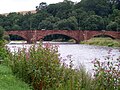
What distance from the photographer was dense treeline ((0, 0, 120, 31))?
438 feet

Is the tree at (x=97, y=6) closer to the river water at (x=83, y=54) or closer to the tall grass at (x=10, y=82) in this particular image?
the river water at (x=83, y=54)

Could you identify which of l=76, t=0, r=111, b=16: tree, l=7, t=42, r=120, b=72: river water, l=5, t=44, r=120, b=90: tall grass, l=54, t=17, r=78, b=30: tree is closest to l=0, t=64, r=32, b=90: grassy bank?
l=5, t=44, r=120, b=90: tall grass

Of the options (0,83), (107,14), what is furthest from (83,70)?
(107,14)

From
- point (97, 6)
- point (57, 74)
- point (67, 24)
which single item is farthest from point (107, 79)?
point (97, 6)

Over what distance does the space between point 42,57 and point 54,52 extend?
71 centimetres

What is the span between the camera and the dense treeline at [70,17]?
438 ft

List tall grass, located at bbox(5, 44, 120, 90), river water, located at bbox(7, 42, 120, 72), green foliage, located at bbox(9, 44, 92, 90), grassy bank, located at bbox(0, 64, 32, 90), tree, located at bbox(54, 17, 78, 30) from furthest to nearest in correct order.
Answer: tree, located at bbox(54, 17, 78, 30)
river water, located at bbox(7, 42, 120, 72)
green foliage, located at bbox(9, 44, 92, 90)
grassy bank, located at bbox(0, 64, 32, 90)
tall grass, located at bbox(5, 44, 120, 90)

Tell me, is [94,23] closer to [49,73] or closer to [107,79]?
[49,73]

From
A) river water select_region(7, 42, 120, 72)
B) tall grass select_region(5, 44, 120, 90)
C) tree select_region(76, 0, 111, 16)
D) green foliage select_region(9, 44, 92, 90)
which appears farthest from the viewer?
tree select_region(76, 0, 111, 16)

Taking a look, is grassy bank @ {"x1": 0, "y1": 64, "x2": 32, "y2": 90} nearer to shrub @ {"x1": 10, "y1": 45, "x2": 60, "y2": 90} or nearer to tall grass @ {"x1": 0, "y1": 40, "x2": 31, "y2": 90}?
tall grass @ {"x1": 0, "y1": 40, "x2": 31, "y2": 90}

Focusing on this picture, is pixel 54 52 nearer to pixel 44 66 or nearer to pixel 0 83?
pixel 44 66

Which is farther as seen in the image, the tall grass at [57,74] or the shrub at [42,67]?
the shrub at [42,67]

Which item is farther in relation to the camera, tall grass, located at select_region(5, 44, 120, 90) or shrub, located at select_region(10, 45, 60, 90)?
shrub, located at select_region(10, 45, 60, 90)

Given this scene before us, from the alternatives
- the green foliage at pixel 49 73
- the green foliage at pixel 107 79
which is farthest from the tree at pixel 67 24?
the green foliage at pixel 107 79
